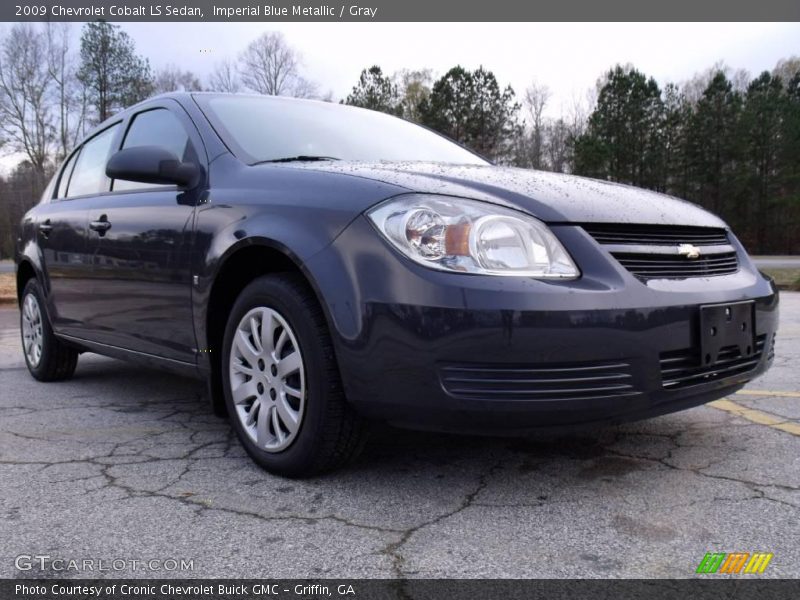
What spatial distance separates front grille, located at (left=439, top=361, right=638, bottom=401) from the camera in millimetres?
2033

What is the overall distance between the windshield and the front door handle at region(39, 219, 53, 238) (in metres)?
1.54

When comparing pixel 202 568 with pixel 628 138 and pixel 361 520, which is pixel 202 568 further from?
pixel 628 138

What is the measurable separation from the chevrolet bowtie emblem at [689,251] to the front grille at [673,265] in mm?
14

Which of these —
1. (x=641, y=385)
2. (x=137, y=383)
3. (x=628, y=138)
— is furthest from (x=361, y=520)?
(x=628, y=138)

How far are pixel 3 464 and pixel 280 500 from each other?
122 cm

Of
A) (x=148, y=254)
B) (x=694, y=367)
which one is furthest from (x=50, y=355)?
(x=694, y=367)

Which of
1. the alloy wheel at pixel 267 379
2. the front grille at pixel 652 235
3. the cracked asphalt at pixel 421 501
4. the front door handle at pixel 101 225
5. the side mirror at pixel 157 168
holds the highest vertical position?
the side mirror at pixel 157 168

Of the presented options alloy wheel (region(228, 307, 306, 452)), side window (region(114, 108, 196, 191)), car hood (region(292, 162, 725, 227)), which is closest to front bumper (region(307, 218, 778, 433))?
car hood (region(292, 162, 725, 227))

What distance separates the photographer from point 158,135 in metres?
3.50

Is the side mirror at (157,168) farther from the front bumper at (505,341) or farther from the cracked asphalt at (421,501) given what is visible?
the cracked asphalt at (421,501)

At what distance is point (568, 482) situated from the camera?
2.38 m

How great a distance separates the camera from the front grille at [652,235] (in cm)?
226

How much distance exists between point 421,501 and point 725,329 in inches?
44.8

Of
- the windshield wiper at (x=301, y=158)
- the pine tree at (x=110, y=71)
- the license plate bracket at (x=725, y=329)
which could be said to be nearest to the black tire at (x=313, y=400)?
the windshield wiper at (x=301, y=158)
